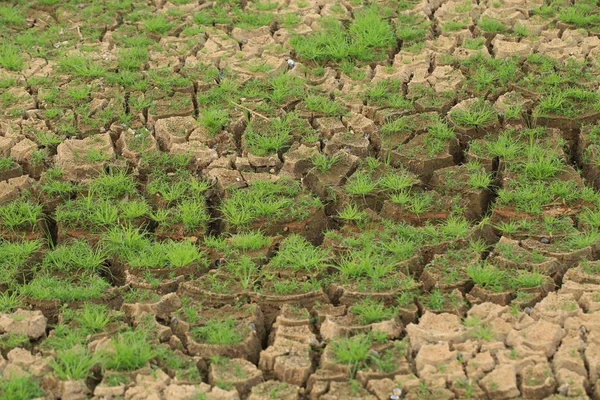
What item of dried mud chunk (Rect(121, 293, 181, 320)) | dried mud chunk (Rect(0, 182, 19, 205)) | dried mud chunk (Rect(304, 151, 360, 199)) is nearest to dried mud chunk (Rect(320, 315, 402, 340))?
dried mud chunk (Rect(121, 293, 181, 320))

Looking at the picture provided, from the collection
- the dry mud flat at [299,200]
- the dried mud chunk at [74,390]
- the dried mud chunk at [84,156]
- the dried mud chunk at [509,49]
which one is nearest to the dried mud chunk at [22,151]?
the dry mud flat at [299,200]

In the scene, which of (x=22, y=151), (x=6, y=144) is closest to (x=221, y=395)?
(x=22, y=151)

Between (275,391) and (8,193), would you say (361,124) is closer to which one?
(8,193)

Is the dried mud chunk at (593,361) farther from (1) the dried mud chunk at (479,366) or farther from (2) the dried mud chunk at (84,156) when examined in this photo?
(2) the dried mud chunk at (84,156)

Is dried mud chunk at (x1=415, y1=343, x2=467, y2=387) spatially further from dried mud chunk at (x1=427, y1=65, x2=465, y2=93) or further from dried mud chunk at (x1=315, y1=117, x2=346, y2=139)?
dried mud chunk at (x1=427, y1=65, x2=465, y2=93)

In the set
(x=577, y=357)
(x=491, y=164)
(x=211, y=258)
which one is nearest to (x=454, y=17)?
(x=491, y=164)

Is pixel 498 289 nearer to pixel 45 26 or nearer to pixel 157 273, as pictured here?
pixel 157 273
